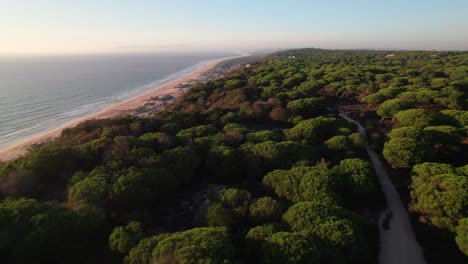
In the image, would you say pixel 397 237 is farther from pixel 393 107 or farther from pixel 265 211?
pixel 393 107

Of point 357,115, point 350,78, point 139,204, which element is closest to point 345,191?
point 139,204

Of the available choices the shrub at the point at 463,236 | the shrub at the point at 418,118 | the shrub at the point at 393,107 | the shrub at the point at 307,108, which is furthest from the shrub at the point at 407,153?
the shrub at the point at 307,108

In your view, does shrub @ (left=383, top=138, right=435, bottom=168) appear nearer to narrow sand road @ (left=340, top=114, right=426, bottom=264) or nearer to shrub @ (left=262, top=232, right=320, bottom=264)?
narrow sand road @ (left=340, top=114, right=426, bottom=264)

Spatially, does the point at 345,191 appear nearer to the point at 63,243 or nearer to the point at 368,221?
the point at 368,221

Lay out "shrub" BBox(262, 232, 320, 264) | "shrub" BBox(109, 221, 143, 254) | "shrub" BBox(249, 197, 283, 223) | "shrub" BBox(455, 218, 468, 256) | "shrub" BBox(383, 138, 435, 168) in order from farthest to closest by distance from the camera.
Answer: "shrub" BBox(383, 138, 435, 168)
"shrub" BBox(249, 197, 283, 223)
"shrub" BBox(455, 218, 468, 256)
"shrub" BBox(109, 221, 143, 254)
"shrub" BBox(262, 232, 320, 264)

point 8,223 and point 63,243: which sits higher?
point 8,223

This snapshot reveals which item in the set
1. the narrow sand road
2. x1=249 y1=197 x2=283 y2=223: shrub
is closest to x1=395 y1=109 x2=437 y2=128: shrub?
the narrow sand road

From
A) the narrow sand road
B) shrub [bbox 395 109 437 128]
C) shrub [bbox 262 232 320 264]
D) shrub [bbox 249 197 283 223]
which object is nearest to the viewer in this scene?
shrub [bbox 262 232 320 264]
